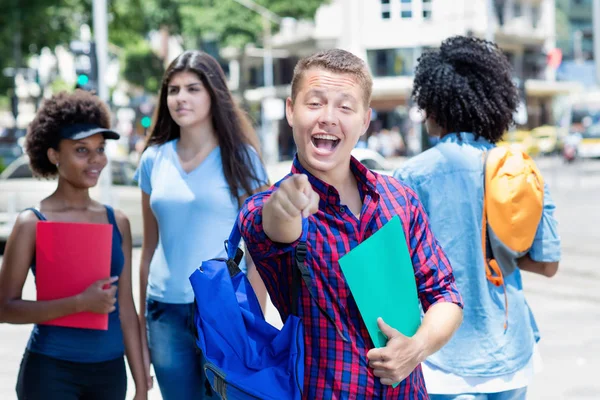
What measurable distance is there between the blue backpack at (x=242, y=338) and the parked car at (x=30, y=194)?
10616 mm

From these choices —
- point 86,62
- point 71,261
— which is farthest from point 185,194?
point 86,62

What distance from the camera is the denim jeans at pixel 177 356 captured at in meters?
3.49

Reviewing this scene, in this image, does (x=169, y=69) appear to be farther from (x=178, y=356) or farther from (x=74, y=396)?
(x=74, y=396)

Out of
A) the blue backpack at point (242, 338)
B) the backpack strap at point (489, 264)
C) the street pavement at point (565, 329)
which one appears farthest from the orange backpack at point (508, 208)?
the street pavement at point (565, 329)

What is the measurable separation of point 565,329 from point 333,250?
662cm

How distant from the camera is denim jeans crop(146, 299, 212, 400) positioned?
349 centimetres

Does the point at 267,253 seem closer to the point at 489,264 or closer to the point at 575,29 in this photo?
the point at 489,264

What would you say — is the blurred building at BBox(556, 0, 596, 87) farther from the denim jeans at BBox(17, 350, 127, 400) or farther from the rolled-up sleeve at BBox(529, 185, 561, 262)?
the denim jeans at BBox(17, 350, 127, 400)

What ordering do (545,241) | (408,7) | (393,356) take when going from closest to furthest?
(393,356), (545,241), (408,7)

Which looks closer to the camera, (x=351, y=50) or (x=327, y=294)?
(x=327, y=294)

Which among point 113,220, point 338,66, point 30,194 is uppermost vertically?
point 338,66

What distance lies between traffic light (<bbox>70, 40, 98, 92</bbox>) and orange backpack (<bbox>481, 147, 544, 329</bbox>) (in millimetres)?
11091

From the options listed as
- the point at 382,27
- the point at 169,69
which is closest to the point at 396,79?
the point at 382,27

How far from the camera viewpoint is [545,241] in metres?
3.10
